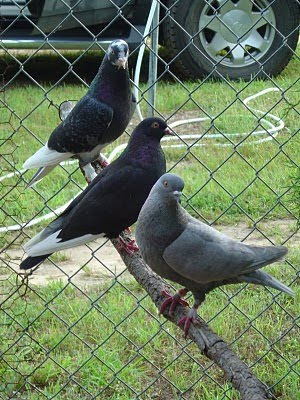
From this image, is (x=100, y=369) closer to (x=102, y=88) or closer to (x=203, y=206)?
(x=102, y=88)

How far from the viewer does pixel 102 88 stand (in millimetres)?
2826

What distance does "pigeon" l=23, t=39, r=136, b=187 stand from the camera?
9.12ft

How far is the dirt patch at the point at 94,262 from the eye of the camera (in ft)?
12.3

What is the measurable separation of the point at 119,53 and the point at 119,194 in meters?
0.50

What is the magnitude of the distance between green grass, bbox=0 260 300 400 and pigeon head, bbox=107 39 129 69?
838 mm

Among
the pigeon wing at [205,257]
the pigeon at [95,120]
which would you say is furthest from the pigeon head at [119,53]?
the pigeon wing at [205,257]

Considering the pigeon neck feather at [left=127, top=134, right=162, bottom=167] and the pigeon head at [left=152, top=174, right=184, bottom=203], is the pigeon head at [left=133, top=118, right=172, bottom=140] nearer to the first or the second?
the pigeon neck feather at [left=127, top=134, right=162, bottom=167]

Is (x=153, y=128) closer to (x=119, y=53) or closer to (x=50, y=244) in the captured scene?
(x=119, y=53)

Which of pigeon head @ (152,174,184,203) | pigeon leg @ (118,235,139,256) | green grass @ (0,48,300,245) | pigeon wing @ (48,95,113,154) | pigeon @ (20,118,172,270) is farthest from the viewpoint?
green grass @ (0,48,300,245)

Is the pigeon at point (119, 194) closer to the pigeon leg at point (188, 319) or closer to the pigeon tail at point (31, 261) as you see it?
the pigeon tail at point (31, 261)

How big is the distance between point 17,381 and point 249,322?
0.86 metres

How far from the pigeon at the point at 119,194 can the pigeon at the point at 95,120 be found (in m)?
0.25

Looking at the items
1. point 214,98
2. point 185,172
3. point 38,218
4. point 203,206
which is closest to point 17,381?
point 38,218

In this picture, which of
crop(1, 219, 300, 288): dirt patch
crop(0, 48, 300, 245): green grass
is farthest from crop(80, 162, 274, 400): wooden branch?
crop(1, 219, 300, 288): dirt patch
